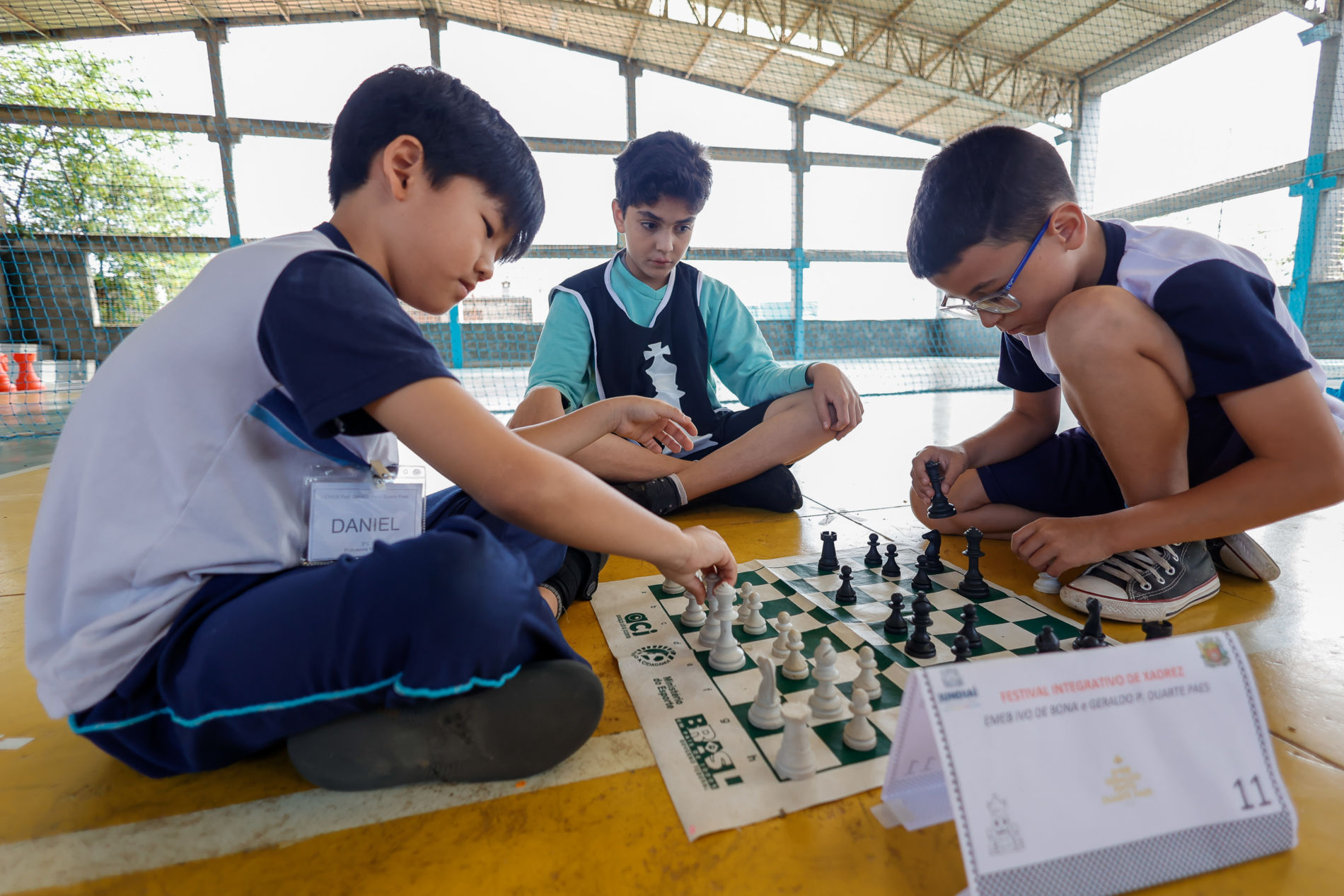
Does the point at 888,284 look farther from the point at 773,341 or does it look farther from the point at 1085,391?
the point at 1085,391

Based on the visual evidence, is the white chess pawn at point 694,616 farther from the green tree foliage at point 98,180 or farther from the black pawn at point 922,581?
the green tree foliage at point 98,180

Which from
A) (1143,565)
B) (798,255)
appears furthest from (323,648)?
(798,255)

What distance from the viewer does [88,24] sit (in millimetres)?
7453

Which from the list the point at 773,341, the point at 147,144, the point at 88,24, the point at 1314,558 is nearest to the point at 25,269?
the point at 147,144

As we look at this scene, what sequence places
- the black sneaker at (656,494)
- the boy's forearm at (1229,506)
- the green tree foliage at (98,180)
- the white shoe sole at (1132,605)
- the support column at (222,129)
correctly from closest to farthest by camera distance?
the boy's forearm at (1229,506), the white shoe sole at (1132,605), the black sneaker at (656,494), the green tree foliage at (98,180), the support column at (222,129)

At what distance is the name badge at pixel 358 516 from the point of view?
2.59 feet

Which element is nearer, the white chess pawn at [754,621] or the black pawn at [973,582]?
the white chess pawn at [754,621]

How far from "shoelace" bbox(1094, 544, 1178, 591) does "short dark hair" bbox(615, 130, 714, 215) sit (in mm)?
1264

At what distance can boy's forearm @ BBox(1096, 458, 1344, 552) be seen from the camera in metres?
0.98

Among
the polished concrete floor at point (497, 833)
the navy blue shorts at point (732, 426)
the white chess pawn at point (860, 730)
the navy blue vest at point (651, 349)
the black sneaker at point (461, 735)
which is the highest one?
the navy blue vest at point (651, 349)

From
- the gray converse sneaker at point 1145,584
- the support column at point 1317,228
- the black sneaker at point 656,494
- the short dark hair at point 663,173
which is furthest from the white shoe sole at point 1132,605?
the support column at point 1317,228

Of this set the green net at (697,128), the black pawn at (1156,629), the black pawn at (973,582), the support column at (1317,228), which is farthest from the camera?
the green net at (697,128)

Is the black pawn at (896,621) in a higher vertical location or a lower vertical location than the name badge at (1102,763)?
lower

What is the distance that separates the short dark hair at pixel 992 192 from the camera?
109cm
